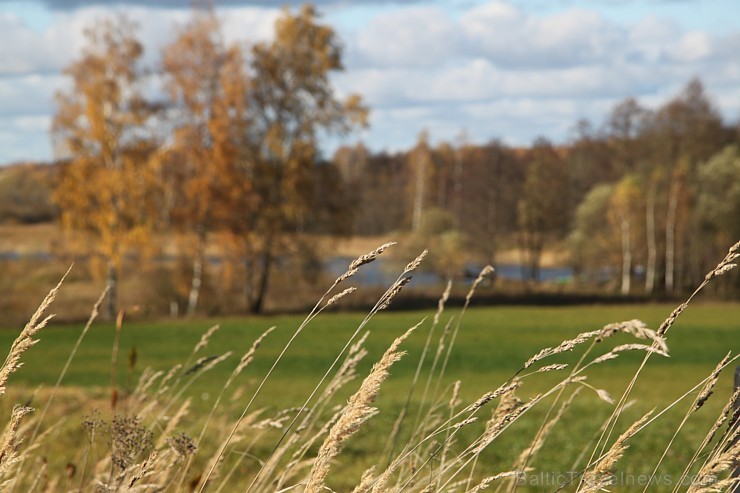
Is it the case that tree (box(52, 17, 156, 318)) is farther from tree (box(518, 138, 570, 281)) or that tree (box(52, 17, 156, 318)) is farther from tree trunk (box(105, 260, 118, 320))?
tree (box(518, 138, 570, 281))

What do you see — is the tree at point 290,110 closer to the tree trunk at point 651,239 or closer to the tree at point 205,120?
the tree at point 205,120

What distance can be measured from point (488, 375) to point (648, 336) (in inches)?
684

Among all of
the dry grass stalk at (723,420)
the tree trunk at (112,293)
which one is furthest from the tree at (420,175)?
the dry grass stalk at (723,420)

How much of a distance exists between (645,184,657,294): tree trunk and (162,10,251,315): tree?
2574cm

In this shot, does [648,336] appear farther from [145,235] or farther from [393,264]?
[393,264]

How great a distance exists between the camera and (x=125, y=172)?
28828 mm

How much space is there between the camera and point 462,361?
20938mm

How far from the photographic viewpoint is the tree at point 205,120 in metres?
29.6

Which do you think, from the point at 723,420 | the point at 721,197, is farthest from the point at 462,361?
the point at 721,197

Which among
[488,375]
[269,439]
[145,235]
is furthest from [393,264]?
[269,439]

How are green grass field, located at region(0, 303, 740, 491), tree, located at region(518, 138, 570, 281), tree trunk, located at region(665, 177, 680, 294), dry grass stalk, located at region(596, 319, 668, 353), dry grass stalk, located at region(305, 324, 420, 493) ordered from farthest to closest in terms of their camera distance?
tree, located at region(518, 138, 570, 281) → tree trunk, located at region(665, 177, 680, 294) → green grass field, located at region(0, 303, 740, 491) → dry grass stalk, located at region(305, 324, 420, 493) → dry grass stalk, located at region(596, 319, 668, 353)

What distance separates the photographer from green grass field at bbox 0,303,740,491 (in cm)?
1037

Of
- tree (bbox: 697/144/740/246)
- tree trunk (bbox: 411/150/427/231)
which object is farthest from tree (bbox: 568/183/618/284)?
tree trunk (bbox: 411/150/427/231)

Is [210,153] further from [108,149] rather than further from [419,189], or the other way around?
[419,189]
